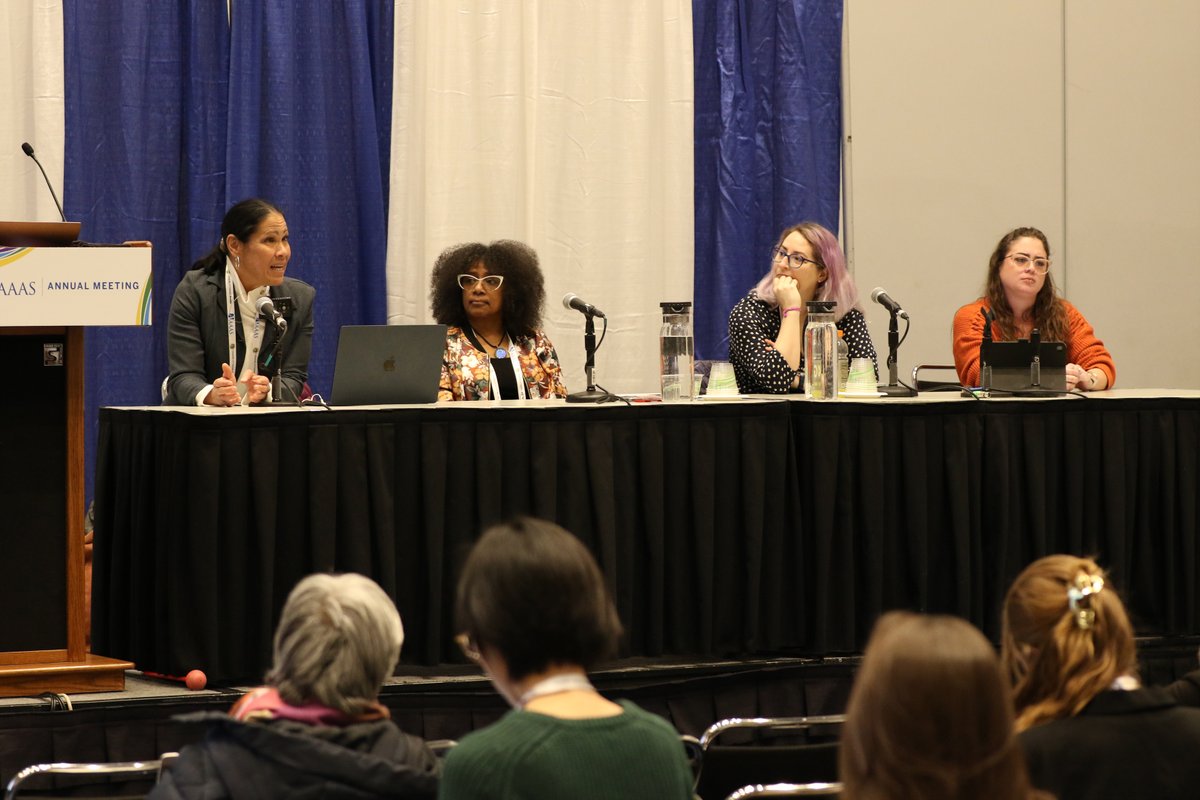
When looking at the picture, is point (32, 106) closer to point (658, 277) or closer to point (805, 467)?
point (658, 277)

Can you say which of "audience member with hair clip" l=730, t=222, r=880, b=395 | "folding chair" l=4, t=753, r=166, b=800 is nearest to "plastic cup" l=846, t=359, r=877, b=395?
"audience member with hair clip" l=730, t=222, r=880, b=395

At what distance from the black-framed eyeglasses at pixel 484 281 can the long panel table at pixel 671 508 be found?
1.03 meters

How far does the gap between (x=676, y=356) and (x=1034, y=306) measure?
1528 millimetres

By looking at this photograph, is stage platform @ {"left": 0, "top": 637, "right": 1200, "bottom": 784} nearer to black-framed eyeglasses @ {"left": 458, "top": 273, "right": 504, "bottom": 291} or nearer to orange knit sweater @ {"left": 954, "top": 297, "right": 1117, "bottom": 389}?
orange knit sweater @ {"left": 954, "top": 297, "right": 1117, "bottom": 389}

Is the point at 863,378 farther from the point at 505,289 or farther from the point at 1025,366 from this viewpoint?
the point at 505,289

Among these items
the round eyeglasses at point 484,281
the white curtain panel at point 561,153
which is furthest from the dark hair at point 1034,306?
the round eyeglasses at point 484,281

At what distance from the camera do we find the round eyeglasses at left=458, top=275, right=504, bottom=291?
15.4ft

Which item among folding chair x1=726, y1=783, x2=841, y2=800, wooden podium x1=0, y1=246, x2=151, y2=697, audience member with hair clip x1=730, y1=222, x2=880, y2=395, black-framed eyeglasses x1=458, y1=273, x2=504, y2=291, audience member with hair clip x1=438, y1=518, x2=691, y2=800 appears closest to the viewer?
audience member with hair clip x1=438, y1=518, x2=691, y2=800

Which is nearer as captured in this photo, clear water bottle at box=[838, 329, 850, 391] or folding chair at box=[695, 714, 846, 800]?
folding chair at box=[695, 714, 846, 800]

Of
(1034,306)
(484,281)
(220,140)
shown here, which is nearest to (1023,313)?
(1034,306)

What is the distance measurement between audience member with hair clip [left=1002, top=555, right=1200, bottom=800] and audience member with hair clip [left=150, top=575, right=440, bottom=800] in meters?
0.78

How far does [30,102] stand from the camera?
518 cm

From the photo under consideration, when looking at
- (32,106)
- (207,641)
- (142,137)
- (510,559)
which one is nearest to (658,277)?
(142,137)

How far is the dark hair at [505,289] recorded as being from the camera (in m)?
4.79
